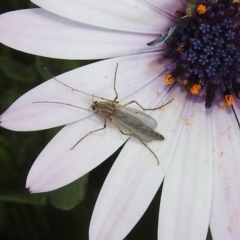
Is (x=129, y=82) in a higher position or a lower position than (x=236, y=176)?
higher

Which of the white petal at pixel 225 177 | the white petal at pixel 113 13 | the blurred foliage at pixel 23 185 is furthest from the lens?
the blurred foliage at pixel 23 185

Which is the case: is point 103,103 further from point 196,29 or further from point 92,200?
point 92,200

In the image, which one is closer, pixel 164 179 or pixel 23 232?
pixel 164 179

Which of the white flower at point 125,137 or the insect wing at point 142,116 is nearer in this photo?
the white flower at point 125,137

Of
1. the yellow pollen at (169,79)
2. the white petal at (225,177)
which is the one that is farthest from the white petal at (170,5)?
the white petal at (225,177)

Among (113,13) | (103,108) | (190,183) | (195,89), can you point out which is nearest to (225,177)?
(190,183)

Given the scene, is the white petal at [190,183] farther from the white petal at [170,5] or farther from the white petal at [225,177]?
the white petal at [170,5]

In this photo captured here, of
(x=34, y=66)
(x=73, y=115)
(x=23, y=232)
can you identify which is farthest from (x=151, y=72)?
(x=23, y=232)

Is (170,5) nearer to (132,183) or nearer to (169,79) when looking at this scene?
(169,79)
